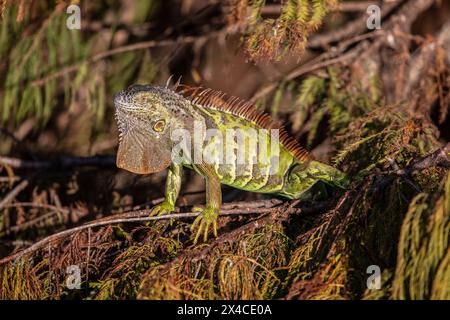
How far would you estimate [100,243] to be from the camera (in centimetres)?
409

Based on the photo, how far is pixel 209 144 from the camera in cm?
434

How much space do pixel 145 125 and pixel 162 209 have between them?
0.59 m

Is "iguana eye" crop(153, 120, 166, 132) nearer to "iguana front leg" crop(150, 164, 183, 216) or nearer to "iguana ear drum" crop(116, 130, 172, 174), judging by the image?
"iguana ear drum" crop(116, 130, 172, 174)

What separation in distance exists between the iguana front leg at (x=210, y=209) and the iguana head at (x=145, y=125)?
14.9 inches

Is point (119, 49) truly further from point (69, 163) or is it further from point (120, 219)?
point (120, 219)

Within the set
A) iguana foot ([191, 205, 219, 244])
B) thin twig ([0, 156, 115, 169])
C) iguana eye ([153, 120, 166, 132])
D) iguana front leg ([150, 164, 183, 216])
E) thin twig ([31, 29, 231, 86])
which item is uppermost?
thin twig ([31, 29, 231, 86])

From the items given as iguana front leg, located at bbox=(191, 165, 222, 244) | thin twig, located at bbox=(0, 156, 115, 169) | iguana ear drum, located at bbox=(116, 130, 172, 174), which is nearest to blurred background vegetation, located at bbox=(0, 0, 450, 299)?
thin twig, located at bbox=(0, 156, 115, 169)

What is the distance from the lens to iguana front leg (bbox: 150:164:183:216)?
4.34 m

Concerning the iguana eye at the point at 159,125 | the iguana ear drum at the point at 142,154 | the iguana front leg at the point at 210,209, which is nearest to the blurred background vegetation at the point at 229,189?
the iguana front leg at the point at 210,209

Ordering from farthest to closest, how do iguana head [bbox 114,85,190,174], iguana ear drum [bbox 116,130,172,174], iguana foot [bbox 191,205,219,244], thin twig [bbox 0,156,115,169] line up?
thin twig [bbox 0,156,115,169] < iguana ear drum [bbox 116,130,172,174] < iguana head [bbox 114,85,190,174] < iguana foot [bbox 191,205,219,244]

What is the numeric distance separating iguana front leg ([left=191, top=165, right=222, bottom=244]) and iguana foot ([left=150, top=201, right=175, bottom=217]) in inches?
10.4

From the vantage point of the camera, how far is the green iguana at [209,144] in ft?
14.1

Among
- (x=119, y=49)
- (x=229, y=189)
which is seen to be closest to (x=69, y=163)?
(x=119, y=49)
